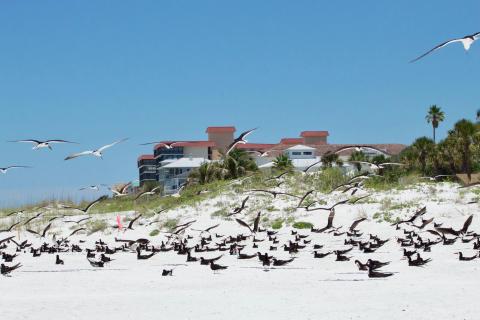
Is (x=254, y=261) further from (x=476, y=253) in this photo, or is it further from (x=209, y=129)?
(x=209, y=129)

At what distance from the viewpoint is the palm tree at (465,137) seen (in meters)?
63.5

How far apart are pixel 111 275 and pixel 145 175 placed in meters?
140

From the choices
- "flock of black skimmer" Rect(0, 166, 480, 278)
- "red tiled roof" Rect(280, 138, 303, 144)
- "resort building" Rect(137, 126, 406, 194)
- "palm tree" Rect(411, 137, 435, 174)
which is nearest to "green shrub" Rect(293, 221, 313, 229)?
"flock of black skimmer" Rect(0, 166, 480, 278)

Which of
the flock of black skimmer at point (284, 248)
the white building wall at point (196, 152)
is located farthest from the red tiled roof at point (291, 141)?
the flock of black skimmer at point (284, 248)

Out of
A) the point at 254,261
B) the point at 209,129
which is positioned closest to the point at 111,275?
the point at 254,261

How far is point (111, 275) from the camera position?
15.0 m

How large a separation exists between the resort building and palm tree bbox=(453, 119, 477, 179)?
18256 mm

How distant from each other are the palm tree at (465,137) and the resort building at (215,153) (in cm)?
1826

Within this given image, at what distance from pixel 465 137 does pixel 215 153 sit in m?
67.3

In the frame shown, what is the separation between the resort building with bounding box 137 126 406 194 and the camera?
104m

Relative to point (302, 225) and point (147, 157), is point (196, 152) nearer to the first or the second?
point (147, 157)

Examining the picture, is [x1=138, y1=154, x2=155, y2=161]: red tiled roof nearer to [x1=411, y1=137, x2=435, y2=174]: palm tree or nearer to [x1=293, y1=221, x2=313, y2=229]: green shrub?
[x1=411, y1=137, x2=435, y2=174]: palm tree

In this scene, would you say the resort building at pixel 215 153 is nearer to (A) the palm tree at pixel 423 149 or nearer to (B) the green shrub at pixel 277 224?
(A) the palm tree at pixel 423 149

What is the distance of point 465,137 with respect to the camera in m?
64.5
